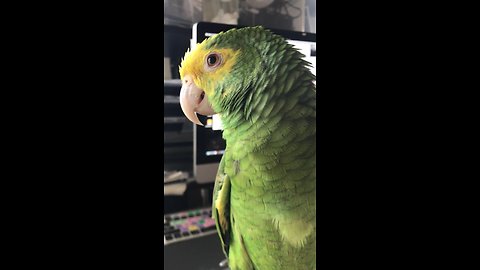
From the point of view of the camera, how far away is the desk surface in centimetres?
61

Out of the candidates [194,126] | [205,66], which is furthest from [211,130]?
[205,66]

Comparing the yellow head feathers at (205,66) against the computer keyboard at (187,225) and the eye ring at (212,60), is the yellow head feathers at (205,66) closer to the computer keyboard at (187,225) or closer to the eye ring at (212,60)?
the eye ring at (212,60)

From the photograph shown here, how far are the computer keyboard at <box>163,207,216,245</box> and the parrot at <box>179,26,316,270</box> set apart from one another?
17 cm

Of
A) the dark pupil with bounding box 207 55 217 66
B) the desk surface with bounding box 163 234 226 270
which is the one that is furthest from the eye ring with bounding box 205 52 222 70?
the desk surface with bounding box 163 234 226 270

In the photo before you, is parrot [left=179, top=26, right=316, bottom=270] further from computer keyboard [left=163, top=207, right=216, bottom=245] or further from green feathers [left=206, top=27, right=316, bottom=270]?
computer keyboard [left=163, top=207, right=216, bottom=245]

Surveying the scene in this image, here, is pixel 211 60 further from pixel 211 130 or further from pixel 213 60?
pixel 211 130

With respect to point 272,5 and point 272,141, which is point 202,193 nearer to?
point 272,141

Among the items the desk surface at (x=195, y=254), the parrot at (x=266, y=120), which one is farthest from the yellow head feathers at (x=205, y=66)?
the desk surface at (x=195, y=254)

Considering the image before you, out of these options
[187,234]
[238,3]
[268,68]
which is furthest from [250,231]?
[238,3]

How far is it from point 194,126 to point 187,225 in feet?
0.80

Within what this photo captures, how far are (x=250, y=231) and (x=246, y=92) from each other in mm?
260

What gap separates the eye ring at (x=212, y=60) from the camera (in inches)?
22.5

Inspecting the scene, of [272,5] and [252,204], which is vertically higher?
[272,5]
